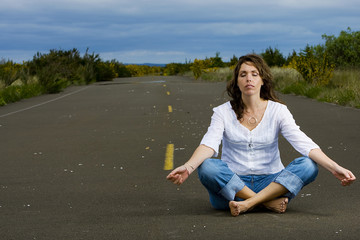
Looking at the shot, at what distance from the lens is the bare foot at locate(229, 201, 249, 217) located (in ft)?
18.1

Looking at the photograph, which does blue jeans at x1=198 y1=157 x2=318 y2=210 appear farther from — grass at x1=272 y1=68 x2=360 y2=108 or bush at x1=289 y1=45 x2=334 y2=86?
bush at x1=289 y1=45 x2=334 y2=86

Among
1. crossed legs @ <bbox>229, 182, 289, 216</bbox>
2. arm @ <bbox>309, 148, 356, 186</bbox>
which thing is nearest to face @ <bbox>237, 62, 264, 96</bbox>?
arm @ <bbox>309, 148, 356, 186</bbox>

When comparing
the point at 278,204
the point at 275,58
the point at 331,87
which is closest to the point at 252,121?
the point at 278,204

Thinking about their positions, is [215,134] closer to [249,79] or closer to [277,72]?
[249,79]

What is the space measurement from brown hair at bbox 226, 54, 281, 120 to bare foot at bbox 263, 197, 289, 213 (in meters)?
0.87

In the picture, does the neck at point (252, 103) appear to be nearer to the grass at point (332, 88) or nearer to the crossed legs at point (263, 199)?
the crossed legs at point (263, 199)

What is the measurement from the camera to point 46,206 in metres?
6.38

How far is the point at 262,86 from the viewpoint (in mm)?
6012

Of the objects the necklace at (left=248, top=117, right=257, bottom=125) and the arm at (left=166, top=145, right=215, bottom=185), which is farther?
the necklace at (left=248, top=117, right=257, bottom=125)

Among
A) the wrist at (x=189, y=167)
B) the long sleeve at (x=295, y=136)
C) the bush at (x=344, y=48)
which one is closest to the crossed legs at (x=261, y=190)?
the long sleeve at (x=295, y=136)

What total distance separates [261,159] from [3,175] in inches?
164

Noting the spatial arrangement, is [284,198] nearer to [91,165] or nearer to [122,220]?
[122,220]

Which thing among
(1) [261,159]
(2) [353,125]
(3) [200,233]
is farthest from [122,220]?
(2) [353,125]

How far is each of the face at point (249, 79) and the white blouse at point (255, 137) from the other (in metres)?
0.23
